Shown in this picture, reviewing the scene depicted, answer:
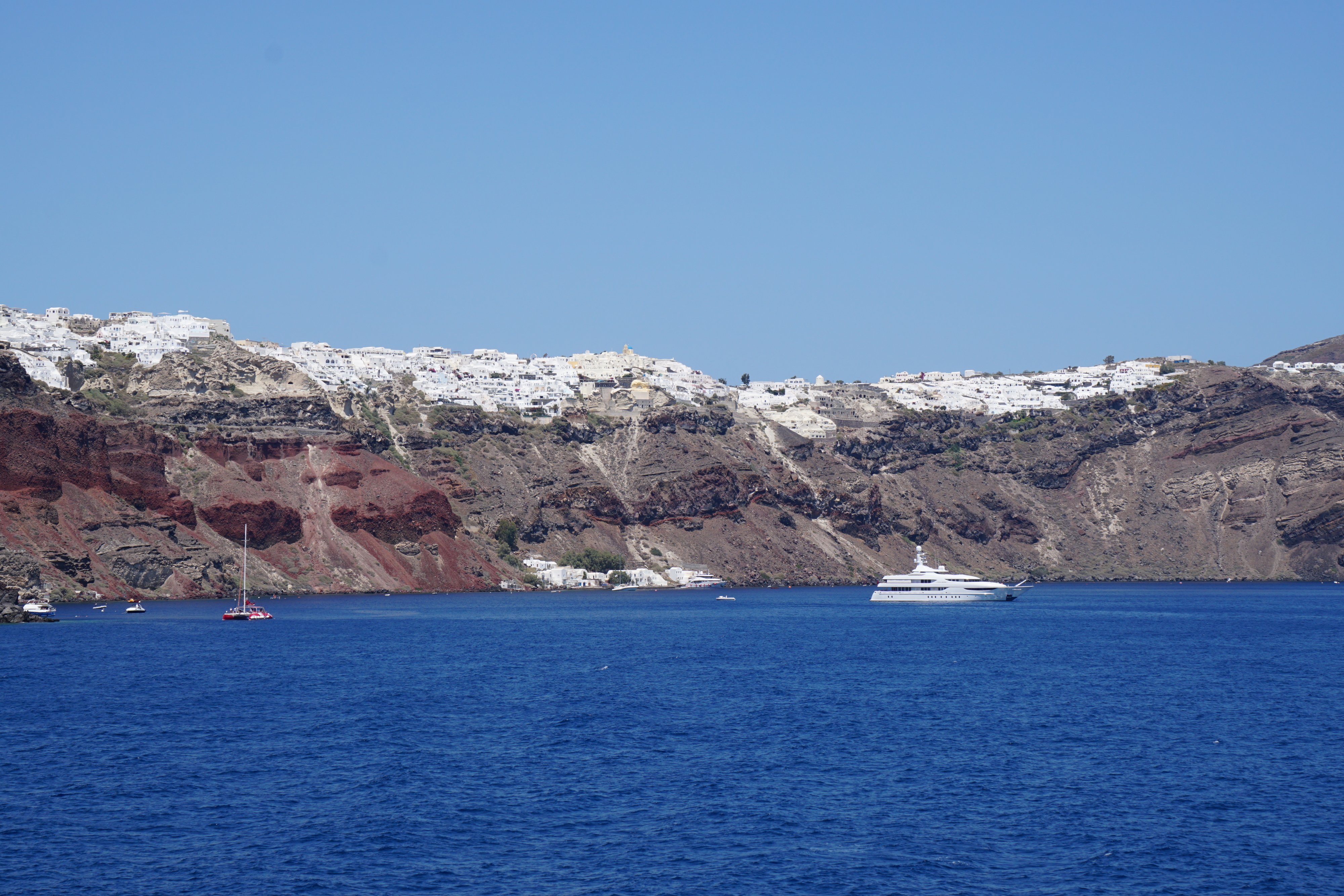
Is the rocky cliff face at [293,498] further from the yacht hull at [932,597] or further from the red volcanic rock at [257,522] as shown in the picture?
the yacht hull at [932,597]

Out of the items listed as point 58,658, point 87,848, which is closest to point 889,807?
point 87,848

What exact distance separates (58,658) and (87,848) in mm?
45228

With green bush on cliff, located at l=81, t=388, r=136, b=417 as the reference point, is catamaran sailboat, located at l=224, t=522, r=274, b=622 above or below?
below

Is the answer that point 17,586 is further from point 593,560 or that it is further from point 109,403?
point 593,560

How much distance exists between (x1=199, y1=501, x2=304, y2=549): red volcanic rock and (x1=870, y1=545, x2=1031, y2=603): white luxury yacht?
63.7 meters

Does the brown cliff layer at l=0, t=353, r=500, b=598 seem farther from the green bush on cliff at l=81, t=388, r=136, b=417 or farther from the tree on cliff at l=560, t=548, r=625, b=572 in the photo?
the tree on cliff at l=560, t=548, r=625, b=572

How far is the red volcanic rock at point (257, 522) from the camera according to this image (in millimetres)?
144875

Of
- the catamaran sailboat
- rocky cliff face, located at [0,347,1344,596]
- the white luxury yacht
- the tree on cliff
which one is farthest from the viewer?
the tree on cliff

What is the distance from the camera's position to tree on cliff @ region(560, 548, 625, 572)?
18025cm

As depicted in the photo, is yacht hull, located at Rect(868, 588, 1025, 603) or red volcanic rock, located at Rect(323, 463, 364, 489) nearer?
yacht hull, located at Rect(868, 588, 1025, 603)

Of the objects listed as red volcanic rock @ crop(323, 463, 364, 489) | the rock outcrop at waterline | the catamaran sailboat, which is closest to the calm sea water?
the rock outcrop at waterline

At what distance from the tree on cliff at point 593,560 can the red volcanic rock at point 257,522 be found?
39368 millimetres

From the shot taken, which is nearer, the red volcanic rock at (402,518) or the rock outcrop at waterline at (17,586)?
the rock outcrop at waterline at (17,586)

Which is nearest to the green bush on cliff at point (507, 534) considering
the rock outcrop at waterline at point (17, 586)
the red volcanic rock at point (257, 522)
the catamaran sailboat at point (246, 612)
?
the red volcanic rock at point (257, 522)
